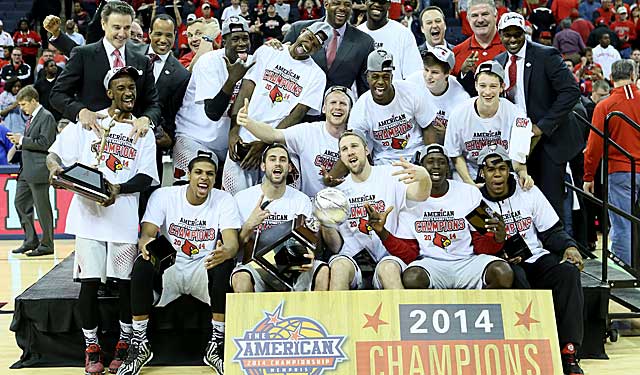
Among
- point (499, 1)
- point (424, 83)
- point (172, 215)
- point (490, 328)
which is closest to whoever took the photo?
point (490, 328)

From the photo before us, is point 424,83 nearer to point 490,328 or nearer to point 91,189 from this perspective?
point 490,328

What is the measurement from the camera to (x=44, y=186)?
33.1 ft

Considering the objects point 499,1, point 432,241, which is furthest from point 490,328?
point 499,1

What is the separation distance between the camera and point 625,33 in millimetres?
16141

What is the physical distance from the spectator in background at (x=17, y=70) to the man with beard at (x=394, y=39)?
384 inches

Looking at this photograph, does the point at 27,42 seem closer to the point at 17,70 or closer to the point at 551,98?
the point at 17,70

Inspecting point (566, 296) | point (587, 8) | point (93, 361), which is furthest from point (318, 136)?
point (587, 8)

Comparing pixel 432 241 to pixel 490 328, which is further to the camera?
pixel 432 241

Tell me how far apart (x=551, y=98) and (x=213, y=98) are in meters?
2.32

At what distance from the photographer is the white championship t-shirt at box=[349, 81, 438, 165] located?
6035 mm

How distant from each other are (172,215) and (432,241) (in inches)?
64.0

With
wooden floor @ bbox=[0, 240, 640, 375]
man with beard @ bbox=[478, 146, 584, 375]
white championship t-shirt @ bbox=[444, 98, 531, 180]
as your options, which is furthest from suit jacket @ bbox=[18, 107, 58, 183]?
man with beard @ bbox=[478, 146, 584, 375]

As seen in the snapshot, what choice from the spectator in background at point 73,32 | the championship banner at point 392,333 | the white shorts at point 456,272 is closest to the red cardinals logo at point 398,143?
the white shorts at point 456,272

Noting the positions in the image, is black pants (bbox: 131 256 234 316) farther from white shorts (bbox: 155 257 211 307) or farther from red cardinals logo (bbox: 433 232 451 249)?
red cardinals logo (bbox: 433 232 451 249)
